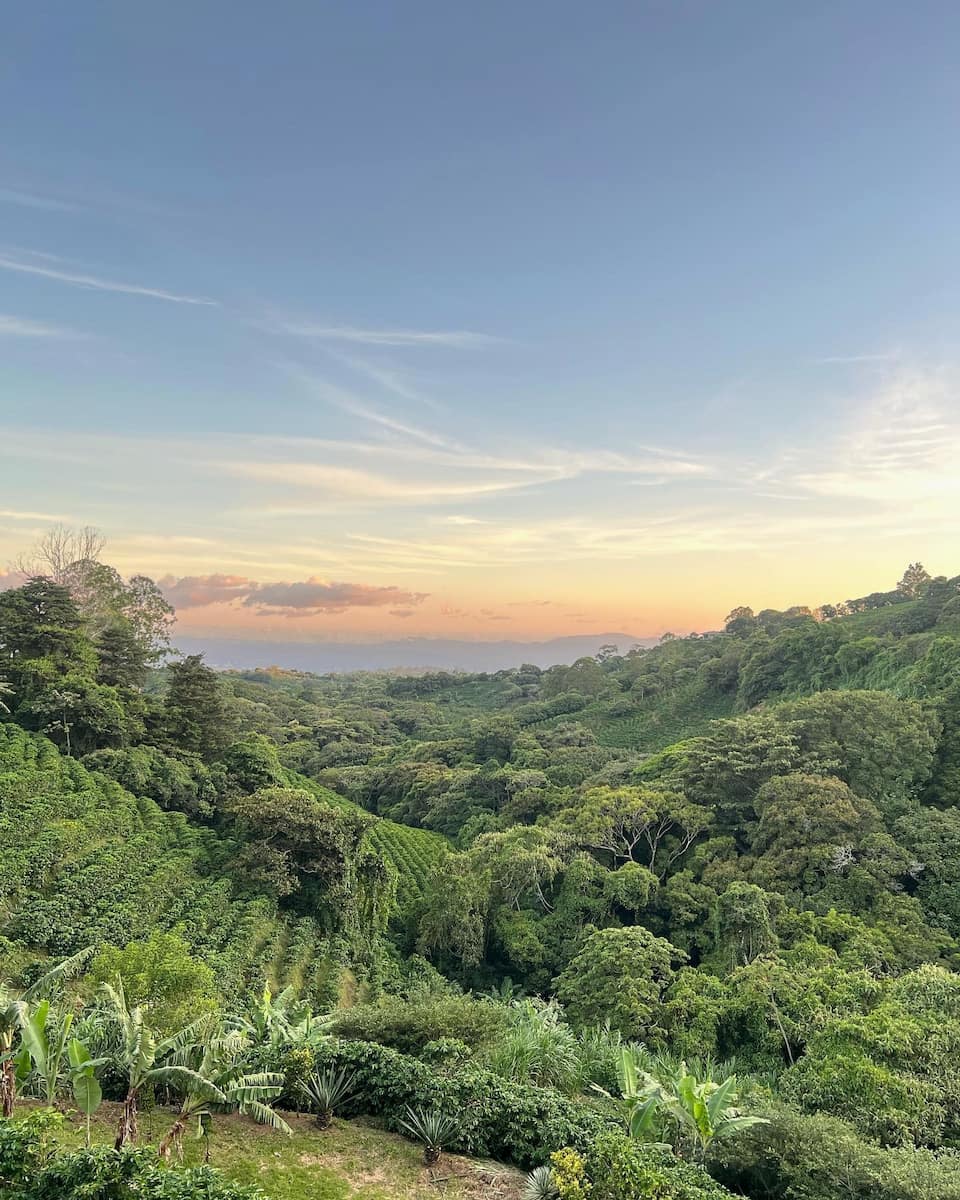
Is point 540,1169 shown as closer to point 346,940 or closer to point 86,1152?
point 86,1152

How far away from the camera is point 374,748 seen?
7194 centimetres

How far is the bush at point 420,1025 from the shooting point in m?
12.3

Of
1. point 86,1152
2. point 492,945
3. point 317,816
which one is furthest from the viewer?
point 492,945

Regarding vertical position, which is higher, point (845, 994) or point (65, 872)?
point (65, 872)

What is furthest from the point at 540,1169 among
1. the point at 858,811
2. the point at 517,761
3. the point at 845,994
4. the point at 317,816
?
the point at 517,761

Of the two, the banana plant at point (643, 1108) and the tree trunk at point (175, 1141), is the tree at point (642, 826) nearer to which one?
the banana plant at point (643, 1108)

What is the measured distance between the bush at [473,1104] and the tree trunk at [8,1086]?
3594 millimetres

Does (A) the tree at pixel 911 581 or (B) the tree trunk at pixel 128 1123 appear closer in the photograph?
(B) the tree trunk at pixel 128 1123

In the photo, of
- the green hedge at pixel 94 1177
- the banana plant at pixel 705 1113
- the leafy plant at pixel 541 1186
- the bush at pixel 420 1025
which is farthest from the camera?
the bush at pixel 420 1025

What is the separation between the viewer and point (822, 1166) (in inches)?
369

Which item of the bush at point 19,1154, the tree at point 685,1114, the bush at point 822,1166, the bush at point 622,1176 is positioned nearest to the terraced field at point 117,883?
the bush at point 19,1154

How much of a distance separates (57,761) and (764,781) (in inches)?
1158

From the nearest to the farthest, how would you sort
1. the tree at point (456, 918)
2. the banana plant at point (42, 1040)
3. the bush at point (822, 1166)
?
1. the banana plant at point (42, 1040)
2. the bush at point (822, 1166)
3. the tree at point (456, 918)

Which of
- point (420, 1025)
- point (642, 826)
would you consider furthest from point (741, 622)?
point (420, 1025)
